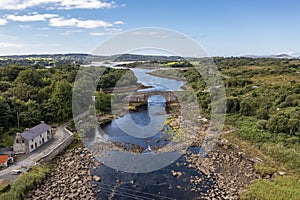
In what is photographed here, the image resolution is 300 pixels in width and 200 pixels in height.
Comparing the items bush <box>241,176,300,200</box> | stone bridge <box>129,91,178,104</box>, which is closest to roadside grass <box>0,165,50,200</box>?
bush <box>241,176,300,200</box>

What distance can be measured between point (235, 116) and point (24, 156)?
1612 centimetres

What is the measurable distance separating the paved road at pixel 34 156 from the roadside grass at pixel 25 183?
1.85 ft

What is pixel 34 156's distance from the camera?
45.1 ft

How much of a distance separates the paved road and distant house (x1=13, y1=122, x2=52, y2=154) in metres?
0.30

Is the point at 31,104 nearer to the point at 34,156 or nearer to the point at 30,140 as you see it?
the point at 30,140

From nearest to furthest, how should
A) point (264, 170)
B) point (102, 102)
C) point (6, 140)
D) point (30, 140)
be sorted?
1. point (264, 170)
2. point (30, 140)
3. point (6, 140)
4. point (102, 102)

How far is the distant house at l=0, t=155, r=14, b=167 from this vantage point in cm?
1237

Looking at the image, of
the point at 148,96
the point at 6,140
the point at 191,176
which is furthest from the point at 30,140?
the point at 148,96

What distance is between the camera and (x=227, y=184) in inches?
475

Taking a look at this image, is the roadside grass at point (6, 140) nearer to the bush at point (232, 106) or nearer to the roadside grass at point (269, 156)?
the roadside grass at point (269, 156)

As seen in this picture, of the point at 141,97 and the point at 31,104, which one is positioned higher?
the point at 31,104

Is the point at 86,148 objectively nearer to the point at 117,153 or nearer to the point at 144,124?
the point at 117,153

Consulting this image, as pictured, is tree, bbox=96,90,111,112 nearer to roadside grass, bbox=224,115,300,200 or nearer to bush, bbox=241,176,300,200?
roadside grass, bbox=224,115,300,200

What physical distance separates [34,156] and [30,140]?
941 millimetres
